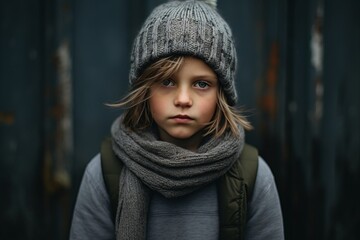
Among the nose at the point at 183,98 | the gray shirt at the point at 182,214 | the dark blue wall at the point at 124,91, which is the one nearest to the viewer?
the nose at the point at 183,98

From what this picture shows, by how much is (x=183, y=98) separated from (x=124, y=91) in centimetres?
52

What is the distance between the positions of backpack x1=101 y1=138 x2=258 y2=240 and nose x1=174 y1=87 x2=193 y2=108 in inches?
9.8

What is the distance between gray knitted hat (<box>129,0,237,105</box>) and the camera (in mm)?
1559

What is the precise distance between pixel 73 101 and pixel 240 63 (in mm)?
580

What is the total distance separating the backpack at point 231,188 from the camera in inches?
64.2

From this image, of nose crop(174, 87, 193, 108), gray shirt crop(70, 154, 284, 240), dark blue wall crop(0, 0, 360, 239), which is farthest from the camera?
dark blue wall crop(0, 0, 360, 239)

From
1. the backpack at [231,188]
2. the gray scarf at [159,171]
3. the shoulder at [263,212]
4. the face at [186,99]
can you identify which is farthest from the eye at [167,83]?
the shoulder at [263,212]

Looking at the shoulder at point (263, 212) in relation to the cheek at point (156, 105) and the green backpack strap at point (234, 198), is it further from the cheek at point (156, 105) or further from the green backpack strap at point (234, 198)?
the cheek at point (156, 105)

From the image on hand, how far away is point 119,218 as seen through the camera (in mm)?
1638

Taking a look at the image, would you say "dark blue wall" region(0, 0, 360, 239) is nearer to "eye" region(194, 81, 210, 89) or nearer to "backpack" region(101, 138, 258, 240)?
"backpack" region(101, 138, 258, 240)

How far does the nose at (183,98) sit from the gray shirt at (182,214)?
0.28m

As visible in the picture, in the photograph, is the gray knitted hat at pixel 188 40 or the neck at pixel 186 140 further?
the neck at pixel 186 140

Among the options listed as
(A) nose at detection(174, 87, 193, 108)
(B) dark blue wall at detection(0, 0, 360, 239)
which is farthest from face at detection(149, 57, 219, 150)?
(B) dark blue wall at detection(0, 0, 360, 239)

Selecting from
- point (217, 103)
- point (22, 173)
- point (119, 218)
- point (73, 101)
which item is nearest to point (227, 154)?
point (217, 103)
